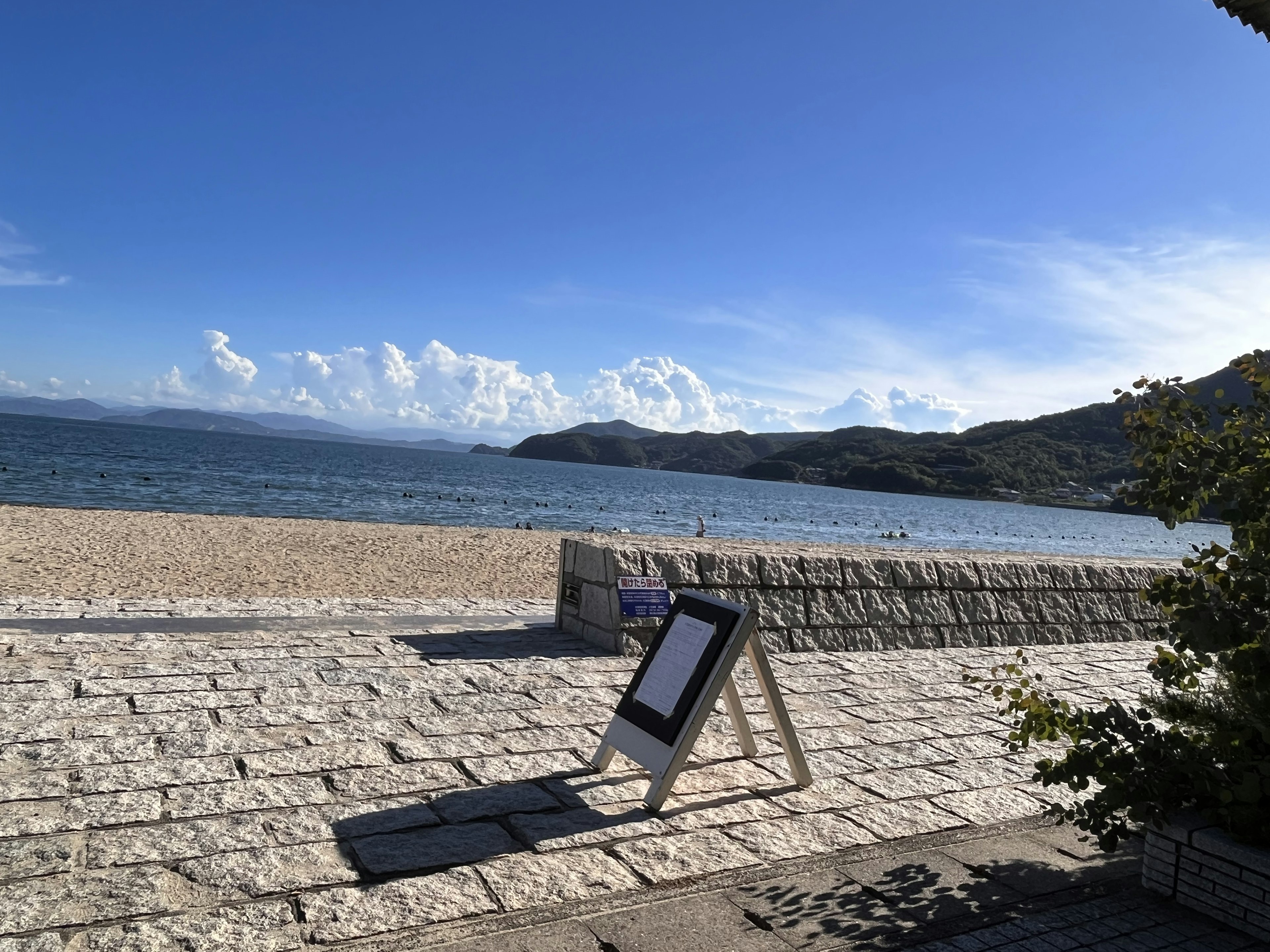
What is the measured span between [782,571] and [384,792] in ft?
14.7

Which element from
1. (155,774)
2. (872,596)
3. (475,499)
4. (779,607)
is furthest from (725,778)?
(475,499)

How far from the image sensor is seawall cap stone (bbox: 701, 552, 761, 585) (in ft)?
23.6

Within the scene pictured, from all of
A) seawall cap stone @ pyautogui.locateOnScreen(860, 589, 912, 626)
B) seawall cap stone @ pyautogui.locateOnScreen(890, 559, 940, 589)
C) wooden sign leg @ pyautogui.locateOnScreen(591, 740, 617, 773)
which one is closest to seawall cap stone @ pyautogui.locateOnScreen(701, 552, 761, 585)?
seawall cap stone @ pyautogui.locateOnScreen(860, 589, 912, 626)

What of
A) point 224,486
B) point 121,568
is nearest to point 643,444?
point 224,486

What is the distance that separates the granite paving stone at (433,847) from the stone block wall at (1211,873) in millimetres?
2434

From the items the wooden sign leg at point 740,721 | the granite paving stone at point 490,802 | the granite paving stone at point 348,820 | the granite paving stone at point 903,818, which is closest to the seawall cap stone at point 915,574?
the wooden sign leg at point 740,721

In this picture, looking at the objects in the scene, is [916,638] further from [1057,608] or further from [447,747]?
[447,747]

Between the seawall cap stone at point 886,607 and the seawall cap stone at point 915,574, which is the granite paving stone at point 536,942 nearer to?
the seawall cap stone at point 886,607

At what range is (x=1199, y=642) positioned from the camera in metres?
2.83

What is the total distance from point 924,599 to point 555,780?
5.27 meters

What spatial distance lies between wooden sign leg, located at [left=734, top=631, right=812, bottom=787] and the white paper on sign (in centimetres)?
26

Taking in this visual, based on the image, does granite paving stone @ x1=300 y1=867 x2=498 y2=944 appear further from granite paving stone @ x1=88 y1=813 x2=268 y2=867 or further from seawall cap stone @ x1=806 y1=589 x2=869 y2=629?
seawall cap stone @ x1=806 y1=589 x2=869 y2=629

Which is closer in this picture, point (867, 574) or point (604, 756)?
point (604, 756)

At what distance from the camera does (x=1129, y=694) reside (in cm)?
679
